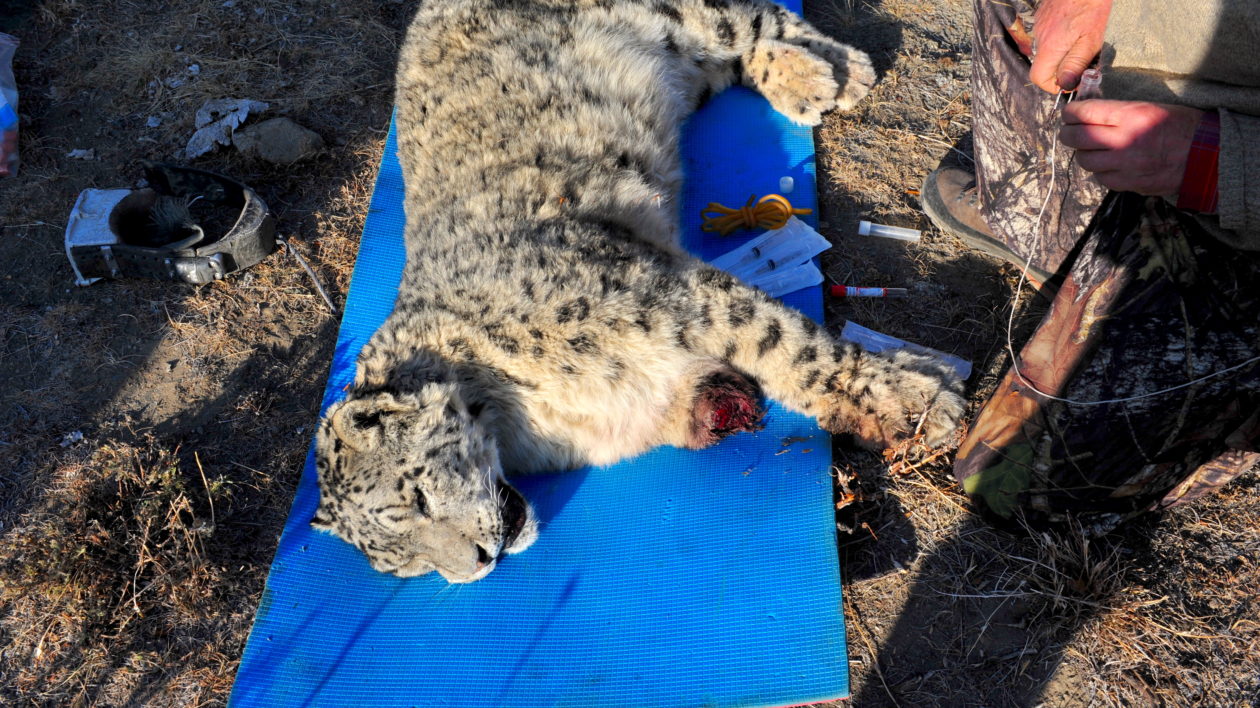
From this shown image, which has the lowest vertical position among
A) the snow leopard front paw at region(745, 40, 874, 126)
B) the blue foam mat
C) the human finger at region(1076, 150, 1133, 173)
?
the blue foam mat

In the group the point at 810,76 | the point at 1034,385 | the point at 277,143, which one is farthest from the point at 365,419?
the point at 810,76

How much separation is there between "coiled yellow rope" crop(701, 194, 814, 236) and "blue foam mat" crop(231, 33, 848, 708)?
1103 millimetres

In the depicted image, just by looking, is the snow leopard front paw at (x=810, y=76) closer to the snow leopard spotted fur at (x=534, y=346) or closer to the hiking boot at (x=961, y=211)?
the hiking boot at (x=961, y=211)

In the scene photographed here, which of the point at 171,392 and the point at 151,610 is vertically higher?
the point at 171,392

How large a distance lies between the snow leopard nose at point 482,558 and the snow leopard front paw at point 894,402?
158 centimetres

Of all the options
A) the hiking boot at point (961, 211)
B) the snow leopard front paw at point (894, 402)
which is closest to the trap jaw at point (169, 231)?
the snow leopard front paw at point (894, 402)

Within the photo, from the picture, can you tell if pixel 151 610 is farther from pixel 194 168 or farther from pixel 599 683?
pixel 194 168

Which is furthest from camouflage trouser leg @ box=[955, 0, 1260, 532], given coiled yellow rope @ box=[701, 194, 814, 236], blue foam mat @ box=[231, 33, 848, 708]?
coiled yellow rope @ box=[701, 194, 814, 236]

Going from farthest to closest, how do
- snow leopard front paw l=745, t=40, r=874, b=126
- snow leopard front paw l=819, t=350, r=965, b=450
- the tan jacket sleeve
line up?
1. snow leopard front paw l=745, t=40, r=874, b=126
2. snow leopard front paw l=819, t=350, r=965, b=450
3. the tan jacket sleeve

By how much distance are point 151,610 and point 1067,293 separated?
4.27 meters

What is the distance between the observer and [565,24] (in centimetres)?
454

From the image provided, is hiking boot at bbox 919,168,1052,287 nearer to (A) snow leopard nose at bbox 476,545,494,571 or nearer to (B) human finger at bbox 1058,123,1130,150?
(B) human finger at bbox 1058,123,1130,150

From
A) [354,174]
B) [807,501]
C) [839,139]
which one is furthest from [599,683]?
[354,174]

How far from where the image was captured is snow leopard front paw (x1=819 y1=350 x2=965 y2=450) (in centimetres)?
354
